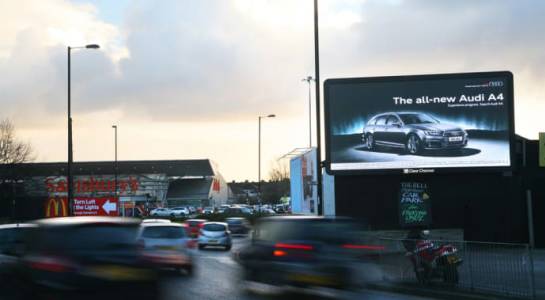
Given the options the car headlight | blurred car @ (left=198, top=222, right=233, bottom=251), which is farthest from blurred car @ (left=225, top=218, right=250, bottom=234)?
the car headlight

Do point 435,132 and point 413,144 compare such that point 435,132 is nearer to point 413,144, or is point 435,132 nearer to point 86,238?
point 413,144

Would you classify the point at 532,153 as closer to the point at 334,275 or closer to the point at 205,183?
the point at 334,275

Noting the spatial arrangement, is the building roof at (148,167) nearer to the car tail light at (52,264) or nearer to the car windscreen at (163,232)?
the car windscreen at (163,232)

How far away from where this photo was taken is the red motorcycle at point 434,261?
57.0 feet

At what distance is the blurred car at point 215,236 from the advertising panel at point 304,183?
11.8m

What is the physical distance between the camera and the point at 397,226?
3119cm

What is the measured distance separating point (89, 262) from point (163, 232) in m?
12.7

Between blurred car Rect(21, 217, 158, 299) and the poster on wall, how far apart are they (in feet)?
67.4

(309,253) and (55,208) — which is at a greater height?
(55,208)

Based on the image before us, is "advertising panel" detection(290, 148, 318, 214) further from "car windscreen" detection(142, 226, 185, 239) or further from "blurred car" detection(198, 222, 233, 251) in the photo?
"car windscreen" detection(142, 226, 185, 239)

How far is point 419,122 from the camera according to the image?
30156mm

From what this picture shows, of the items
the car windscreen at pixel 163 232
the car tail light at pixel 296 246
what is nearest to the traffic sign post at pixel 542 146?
the car windscreen at pixel 163 232

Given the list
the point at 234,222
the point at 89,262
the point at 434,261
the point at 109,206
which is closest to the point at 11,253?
the point at 89,262

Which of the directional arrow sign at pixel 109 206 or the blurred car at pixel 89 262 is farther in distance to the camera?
the directional arrow sign at pixel 109 206
